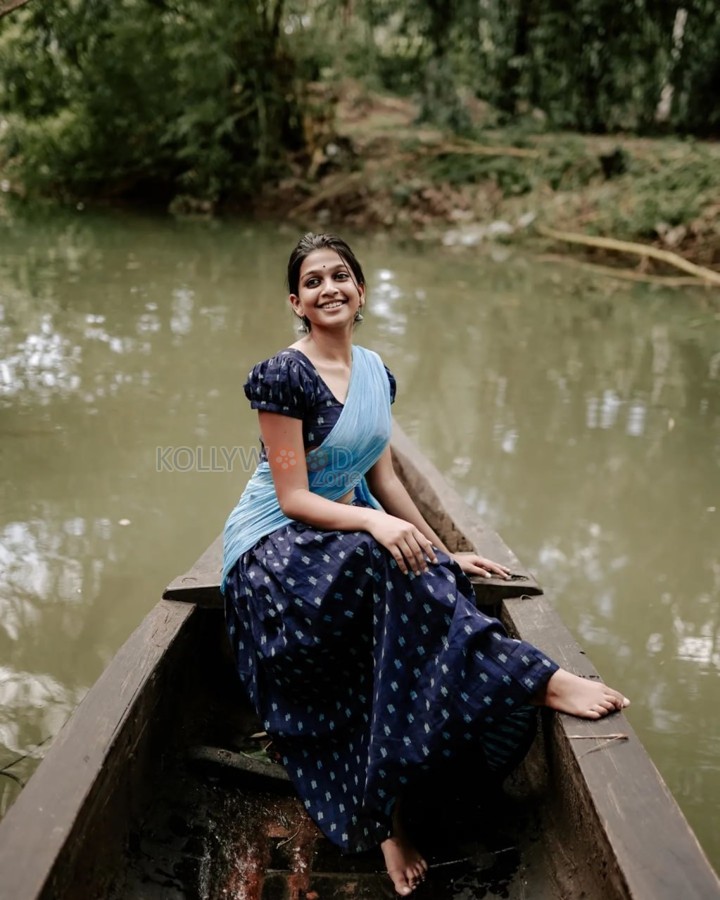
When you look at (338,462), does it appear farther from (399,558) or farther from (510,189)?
(510,189)

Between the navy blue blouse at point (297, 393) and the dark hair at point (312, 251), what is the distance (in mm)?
184

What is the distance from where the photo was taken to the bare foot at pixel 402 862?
176 cm

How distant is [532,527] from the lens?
3.83 meters

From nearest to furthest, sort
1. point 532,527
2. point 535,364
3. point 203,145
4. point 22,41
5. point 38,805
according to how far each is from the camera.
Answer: point 38,805 → point 532,527 → point 535,364 → point 22,41 → point 203,145

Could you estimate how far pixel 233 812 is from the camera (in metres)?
1.99

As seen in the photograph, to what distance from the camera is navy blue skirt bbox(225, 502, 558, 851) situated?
1.74 metres

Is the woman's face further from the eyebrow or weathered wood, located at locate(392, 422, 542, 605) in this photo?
weathered wood, located at locate(392, 422, 542, 605)

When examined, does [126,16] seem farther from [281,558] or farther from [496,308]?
[281,558]

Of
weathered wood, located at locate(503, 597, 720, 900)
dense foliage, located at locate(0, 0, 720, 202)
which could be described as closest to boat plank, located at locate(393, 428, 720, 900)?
weathered wood, located at locate(503, 597, 720, 900)

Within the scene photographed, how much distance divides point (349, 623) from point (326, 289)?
2.48 feet

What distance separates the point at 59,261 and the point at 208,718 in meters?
7.39

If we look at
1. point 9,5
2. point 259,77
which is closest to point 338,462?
point 9,5

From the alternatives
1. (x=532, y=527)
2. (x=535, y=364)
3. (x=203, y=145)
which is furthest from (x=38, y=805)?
(x=203, y=145)

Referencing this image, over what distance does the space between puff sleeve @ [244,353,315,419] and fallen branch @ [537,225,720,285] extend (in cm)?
734
